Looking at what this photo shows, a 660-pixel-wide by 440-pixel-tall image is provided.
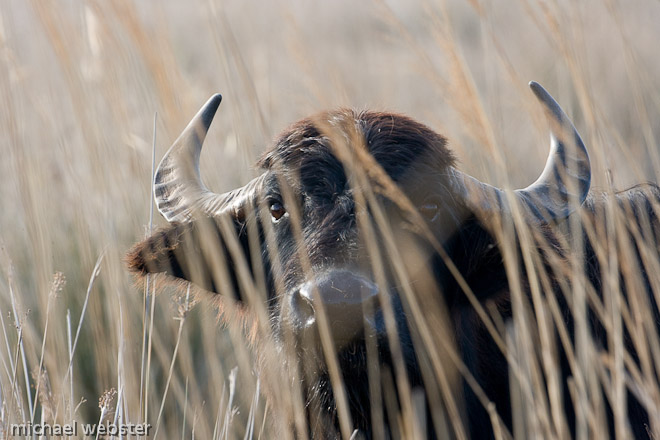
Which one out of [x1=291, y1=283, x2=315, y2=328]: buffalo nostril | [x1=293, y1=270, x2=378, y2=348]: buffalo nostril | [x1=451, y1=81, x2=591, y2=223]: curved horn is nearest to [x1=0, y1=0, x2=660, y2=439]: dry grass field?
[x1=451, y1=81, x2=591, y2=223]: curved horn

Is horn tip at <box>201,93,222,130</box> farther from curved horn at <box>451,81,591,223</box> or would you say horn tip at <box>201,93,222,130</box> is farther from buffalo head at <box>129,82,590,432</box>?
curved horn at <box>451,81,591,223</box>

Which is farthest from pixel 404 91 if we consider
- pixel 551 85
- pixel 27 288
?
pixel 27 288

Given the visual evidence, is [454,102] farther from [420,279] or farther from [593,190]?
[593,190]

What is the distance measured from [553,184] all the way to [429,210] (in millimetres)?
501

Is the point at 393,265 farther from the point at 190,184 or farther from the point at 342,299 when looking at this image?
the point at 190,184

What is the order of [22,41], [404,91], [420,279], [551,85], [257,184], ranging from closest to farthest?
[420,279] → [257,184] → [551,85] → [22,41] → [404,91]

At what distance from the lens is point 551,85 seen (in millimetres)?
9836

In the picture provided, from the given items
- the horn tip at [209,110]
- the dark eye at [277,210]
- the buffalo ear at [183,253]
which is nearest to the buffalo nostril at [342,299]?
the dark eye at [277,210]

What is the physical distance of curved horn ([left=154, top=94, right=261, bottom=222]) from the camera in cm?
315

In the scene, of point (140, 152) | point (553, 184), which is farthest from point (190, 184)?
point (553, 184)

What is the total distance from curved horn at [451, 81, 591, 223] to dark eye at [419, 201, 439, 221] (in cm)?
12

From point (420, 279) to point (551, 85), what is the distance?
302 inches

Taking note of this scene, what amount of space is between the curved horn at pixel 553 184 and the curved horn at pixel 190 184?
873 mm

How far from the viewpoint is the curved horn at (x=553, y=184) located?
292 centimetres
